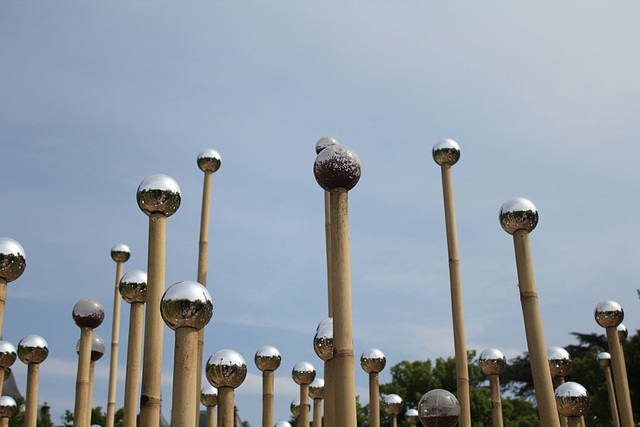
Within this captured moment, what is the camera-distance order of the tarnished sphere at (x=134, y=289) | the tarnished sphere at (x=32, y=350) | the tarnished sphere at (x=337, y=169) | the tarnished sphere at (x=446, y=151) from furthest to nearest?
1. the tarnished sphere at (x=446, y=151)
2. the tarnished sphere at (x=32, y=350)
3. the tarnished sphere at (x=134, y=289)
4. the tarnished sphere at (x=337, y=169)

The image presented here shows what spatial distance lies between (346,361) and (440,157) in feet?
29.5

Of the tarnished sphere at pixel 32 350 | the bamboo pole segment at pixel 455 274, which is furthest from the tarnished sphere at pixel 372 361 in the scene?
the tarnished sphere at pixel 32 350

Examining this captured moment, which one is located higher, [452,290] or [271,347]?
[452,290]

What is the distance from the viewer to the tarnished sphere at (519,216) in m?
9.87

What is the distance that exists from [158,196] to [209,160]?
22.5ft

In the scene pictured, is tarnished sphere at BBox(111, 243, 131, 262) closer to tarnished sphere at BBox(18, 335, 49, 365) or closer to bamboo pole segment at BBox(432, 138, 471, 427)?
tarnished sphere at BBox(18, 335, 49, 365)

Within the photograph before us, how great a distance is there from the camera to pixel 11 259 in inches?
350

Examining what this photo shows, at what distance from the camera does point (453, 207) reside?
1446 cm

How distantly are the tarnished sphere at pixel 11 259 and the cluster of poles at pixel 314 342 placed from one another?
14 millimetres

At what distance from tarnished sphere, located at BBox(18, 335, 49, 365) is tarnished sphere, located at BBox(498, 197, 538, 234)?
856 centimetres

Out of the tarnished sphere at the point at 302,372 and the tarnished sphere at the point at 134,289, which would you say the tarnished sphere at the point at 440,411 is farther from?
the tarnished sphere at the point at 134,289

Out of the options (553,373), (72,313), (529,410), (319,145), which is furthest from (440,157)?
(529,410)

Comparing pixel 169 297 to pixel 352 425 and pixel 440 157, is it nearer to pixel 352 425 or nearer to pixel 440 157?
pixel 352 425

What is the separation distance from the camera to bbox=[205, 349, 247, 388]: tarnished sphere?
8.98m
